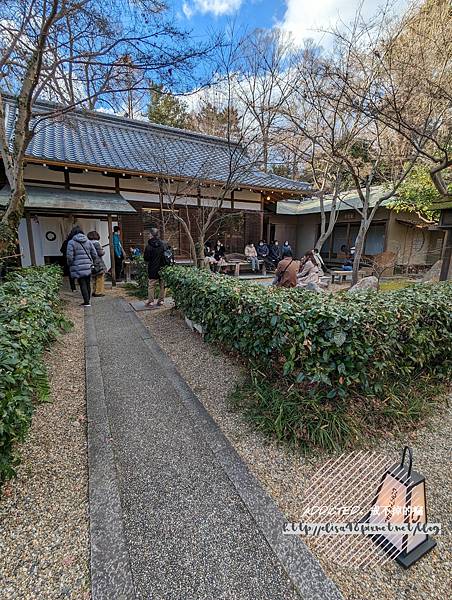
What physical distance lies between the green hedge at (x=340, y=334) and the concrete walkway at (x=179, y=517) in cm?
89

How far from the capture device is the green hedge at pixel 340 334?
7.80 ft

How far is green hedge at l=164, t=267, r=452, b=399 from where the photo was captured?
2377 millimetres

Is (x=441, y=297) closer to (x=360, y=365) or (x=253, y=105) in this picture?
(x=360, y=365)

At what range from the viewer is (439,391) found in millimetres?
3186

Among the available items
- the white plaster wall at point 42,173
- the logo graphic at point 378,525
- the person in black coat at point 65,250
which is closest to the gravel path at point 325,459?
the logo graphic at point 378,525

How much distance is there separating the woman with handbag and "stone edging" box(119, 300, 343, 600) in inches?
214

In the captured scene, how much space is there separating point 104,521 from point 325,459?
157 cm

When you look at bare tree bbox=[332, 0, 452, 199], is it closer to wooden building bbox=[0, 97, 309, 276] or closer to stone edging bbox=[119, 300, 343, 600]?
wooden building bbox=[0, 97, 309, 276]

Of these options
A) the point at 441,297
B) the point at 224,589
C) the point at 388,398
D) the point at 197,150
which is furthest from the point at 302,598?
the point at 197,150

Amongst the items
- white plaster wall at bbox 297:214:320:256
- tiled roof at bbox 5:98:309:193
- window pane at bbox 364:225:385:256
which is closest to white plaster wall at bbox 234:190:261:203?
tiled roof at bbox 5:98:309:193

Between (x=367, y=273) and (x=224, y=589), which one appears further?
(x=367, y=273)

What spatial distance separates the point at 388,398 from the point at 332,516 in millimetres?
1279

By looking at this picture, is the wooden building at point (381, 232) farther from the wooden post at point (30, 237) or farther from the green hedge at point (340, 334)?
the wooden post at point (30, 237)

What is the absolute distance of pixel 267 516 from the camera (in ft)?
5.86
